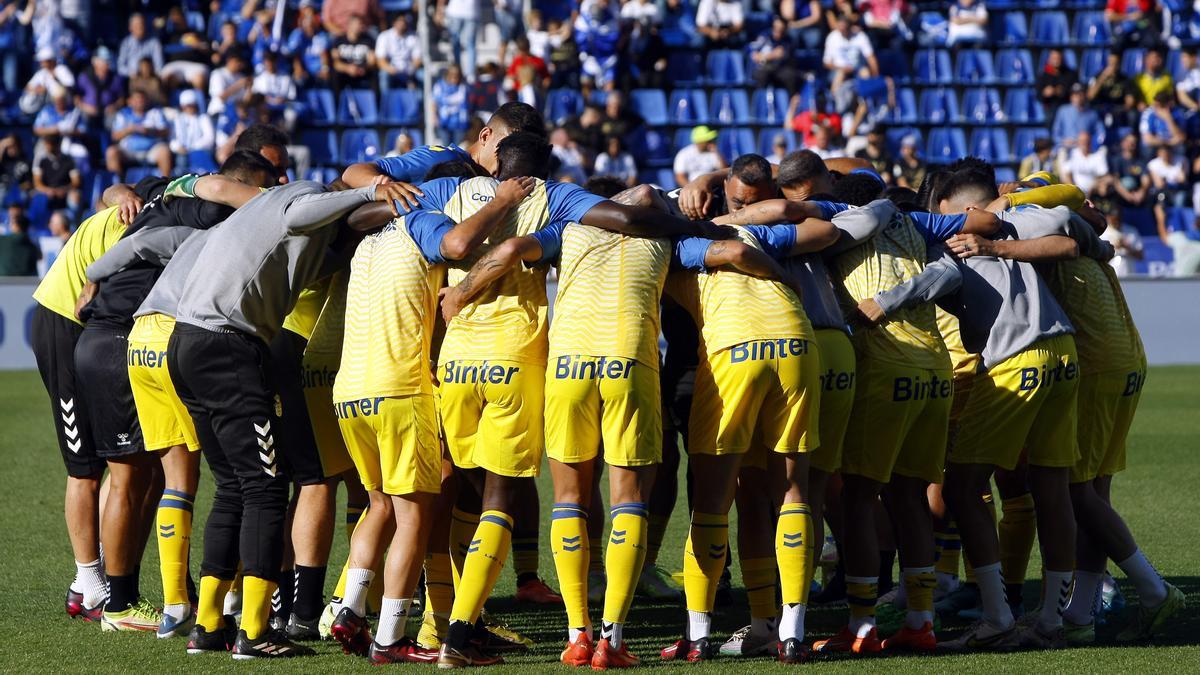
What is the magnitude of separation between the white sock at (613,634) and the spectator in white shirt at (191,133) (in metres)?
16.7

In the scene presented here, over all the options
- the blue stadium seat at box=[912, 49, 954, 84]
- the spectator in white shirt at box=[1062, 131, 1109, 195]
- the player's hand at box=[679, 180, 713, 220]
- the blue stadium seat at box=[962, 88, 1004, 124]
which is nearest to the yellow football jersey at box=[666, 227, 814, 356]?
the player's hand at box=[679, 180, 713, 220]

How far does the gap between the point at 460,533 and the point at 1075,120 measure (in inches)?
721

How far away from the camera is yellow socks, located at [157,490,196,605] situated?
6559mm

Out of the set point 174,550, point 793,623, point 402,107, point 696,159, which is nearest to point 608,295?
point 793,623

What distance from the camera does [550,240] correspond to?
6.07 metres

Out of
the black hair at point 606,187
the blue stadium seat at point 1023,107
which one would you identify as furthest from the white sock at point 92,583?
the blue stadium seat at point 1023,107

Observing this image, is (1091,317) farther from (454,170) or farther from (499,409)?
(454,170)

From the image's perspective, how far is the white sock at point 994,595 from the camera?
6.36 metres

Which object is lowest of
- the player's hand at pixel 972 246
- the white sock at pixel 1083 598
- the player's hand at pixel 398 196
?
the white sock at pixel 1083 598

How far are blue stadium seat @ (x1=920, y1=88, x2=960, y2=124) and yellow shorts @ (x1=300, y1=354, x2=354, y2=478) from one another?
18436 millimetres

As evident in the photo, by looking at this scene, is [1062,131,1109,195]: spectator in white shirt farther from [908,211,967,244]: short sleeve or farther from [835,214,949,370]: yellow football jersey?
[835,214,949,370]: yellow football jersey

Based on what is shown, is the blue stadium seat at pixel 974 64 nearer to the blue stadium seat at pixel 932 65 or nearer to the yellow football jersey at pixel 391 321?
the blue stadium seat at pixel 932 65

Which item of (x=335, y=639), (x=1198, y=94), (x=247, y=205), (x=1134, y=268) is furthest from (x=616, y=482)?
(x=1198, y=94)

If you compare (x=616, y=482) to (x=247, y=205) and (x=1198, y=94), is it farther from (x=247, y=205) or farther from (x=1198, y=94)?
(x=1198, y=94)
